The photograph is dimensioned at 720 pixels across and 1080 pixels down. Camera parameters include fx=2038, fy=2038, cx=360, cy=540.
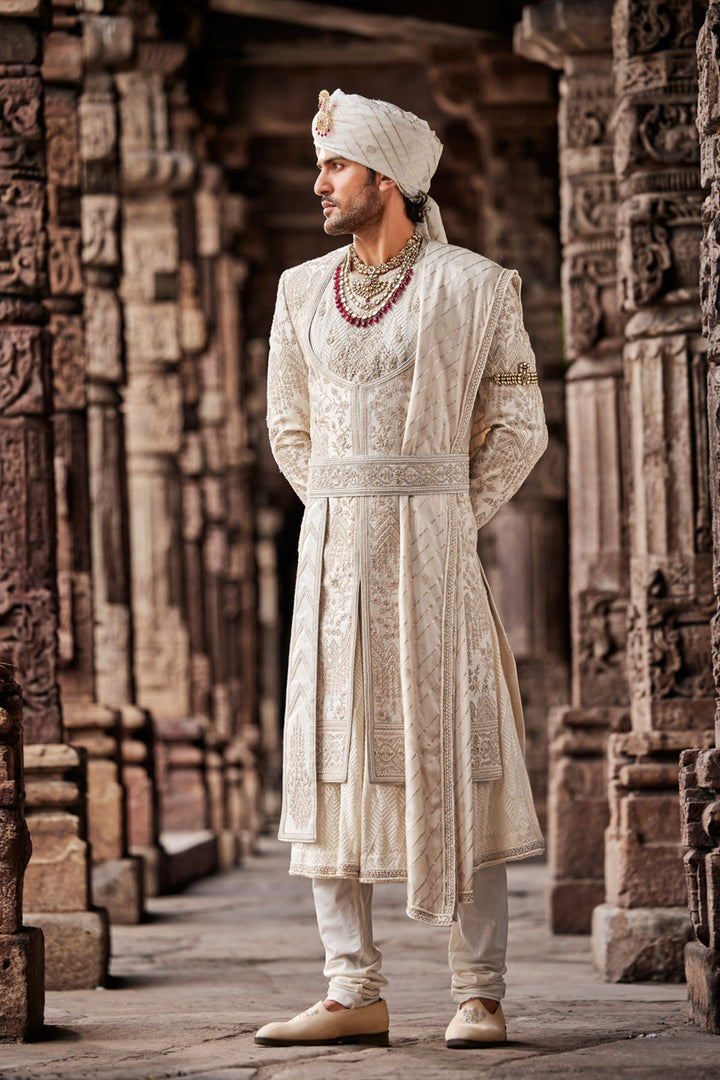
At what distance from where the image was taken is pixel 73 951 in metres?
6.30

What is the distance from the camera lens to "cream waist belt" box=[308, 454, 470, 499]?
4641mm

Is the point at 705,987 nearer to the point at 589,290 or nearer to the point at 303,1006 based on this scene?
the point at 303,1006

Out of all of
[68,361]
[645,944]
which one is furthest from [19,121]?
[645,944]

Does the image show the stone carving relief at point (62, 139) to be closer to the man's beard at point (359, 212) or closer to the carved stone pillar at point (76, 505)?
the carved stone pillar at point (76, 505)

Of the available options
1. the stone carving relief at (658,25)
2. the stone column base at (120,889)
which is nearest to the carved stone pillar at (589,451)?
the stone carving relief at (658,25)

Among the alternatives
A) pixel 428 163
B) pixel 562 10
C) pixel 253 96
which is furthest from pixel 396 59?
pixel 428 163

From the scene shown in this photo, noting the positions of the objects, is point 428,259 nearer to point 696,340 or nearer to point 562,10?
point 696,340

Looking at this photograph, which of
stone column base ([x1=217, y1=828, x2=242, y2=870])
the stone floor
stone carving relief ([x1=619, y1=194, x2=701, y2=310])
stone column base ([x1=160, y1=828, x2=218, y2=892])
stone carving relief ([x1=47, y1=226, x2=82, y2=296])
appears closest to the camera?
the stone floor

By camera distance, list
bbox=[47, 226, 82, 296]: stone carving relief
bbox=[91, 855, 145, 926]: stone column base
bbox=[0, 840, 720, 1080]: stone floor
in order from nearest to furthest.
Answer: bbox=[0, 840, 720, 1080]: stone floor, bbox=[47, 226, 82, 296]: stone carving relief, bbox=[91, 855, 145, 926]: stone column base

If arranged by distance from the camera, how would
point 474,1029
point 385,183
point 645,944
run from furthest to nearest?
point 645,944
point 385,183
point 474,1029

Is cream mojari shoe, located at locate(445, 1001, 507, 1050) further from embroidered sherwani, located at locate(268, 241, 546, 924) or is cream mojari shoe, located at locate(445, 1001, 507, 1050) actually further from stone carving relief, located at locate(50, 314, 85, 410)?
stone carving relief, located at locate(50, 314, 85, 410)

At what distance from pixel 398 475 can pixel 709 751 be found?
1.00 m

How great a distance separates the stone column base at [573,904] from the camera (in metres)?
7.98

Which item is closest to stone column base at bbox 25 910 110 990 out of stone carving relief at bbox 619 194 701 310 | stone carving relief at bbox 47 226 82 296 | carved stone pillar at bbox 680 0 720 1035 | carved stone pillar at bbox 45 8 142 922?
carved stone pillar at bbox 45 8 142 922
